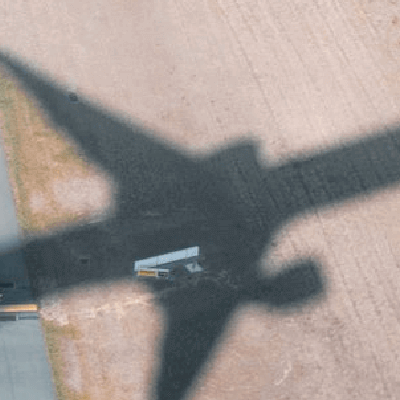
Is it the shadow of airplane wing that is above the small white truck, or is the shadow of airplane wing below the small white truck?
above

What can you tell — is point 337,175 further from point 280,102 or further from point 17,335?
point 17,335

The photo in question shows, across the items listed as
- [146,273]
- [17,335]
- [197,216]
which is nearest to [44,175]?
[146,273]

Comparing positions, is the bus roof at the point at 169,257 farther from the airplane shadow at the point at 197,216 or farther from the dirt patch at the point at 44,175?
the dirt patch at the point at 44,175

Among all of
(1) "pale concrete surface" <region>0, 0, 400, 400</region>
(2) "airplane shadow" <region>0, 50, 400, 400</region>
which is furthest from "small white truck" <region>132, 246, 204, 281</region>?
(1) "pale concrete surface" <region>0, 0, 400, 400</region>

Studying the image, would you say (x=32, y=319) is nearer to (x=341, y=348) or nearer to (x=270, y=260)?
(x=270, y=260)

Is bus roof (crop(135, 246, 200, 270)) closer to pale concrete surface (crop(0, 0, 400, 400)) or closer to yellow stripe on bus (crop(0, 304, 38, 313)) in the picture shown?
pale concrete surface (crop(0, 0, 400, 400))

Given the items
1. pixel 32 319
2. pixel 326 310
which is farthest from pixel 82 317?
pixel 326 310
